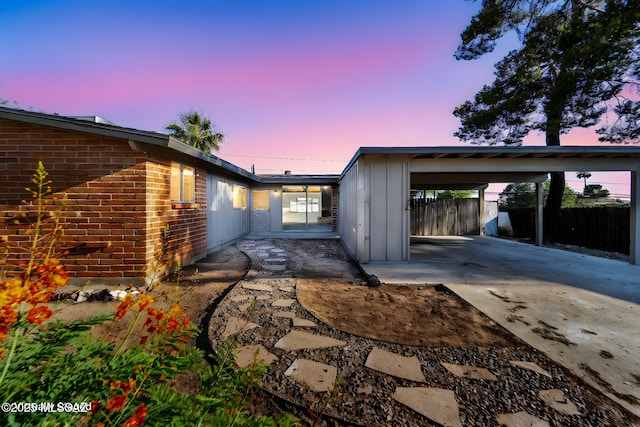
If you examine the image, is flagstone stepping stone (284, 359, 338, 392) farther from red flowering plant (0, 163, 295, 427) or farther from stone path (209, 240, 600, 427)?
red flowering plant (0, 163, 295, 427)

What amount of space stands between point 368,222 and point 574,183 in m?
35.3

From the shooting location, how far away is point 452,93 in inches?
452

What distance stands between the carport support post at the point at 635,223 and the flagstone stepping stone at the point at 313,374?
8161mm

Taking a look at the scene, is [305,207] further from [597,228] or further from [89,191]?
[89,191]

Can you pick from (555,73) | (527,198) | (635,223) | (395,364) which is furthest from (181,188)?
(527,198)

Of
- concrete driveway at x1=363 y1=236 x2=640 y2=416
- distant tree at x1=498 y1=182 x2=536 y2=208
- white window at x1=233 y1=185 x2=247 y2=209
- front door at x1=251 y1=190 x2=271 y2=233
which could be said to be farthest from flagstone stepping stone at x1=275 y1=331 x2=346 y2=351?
distant tree at x1=498 y1=182 x2=536 y2=208

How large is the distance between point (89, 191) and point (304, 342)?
4298 millimetres

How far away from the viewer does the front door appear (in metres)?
12.6

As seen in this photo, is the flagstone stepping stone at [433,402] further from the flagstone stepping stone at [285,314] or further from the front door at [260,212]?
the front door at [260,212]

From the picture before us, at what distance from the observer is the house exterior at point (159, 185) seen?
14.0 feet

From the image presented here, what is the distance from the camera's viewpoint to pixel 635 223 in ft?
20.0

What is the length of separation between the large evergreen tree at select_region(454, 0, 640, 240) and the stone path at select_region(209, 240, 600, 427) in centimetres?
1035

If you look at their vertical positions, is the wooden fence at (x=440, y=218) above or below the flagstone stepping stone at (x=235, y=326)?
above

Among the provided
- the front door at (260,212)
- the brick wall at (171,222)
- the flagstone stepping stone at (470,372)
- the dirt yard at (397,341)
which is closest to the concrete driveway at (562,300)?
the dirt yard at (397,341)
